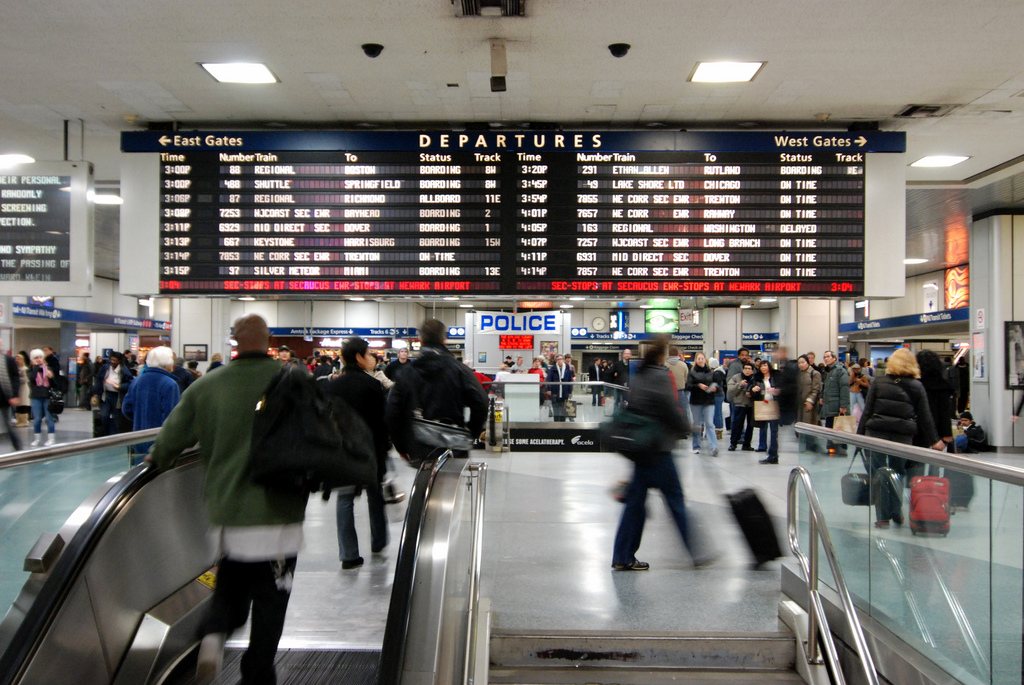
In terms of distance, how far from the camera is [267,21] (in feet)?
15.6

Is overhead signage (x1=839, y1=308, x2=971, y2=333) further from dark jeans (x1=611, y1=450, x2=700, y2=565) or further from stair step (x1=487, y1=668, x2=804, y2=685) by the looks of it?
stair step (x1=487, y1=668, x2=804, y2=685)

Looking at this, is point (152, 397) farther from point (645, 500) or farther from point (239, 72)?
point (645, 500)

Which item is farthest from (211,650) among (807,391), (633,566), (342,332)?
(342,332)

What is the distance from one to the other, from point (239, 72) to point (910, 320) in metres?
20.6

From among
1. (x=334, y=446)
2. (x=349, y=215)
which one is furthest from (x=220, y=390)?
(x=349, y=215)

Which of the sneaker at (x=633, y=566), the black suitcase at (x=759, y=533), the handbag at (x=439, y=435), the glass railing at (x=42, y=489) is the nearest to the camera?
the glass railing at (x=42, y=489)

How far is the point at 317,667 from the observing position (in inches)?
137

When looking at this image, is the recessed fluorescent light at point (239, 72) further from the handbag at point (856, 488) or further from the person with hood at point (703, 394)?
the person with hood at point (703, 394)

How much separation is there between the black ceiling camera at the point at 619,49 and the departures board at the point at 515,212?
123cm

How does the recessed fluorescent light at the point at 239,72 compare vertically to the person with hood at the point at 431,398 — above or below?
above

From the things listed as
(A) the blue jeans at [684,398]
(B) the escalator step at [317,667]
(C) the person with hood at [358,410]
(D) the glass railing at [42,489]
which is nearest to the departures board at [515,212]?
(C) the person with hood at [358,410]

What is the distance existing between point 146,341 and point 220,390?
31034mm

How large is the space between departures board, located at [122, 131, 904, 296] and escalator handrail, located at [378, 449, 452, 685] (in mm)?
3408

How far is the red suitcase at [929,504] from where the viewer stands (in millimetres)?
3211
